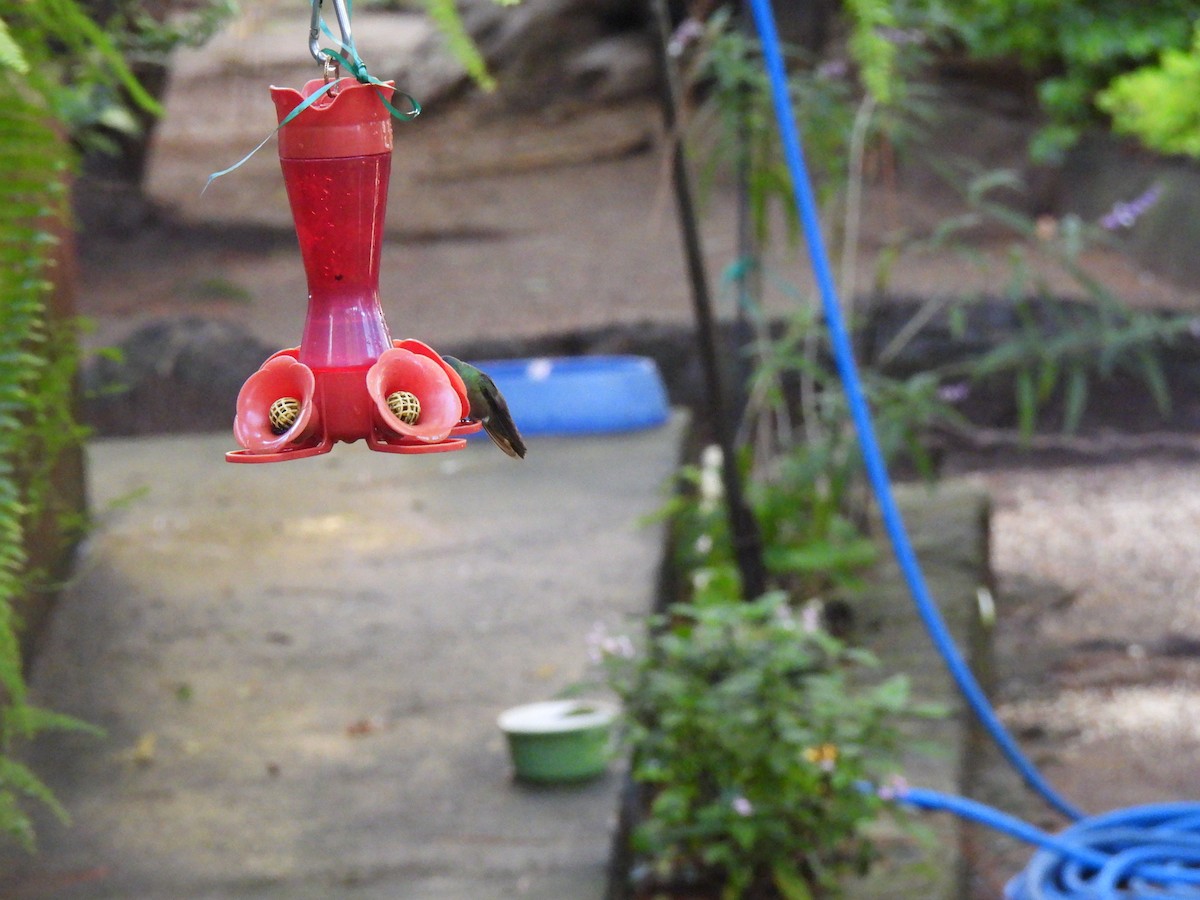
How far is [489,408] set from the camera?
3.35 feet

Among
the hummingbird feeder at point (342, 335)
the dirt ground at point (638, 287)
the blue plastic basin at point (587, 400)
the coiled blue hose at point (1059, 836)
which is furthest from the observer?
the blue plastic basin at point (587, 400)

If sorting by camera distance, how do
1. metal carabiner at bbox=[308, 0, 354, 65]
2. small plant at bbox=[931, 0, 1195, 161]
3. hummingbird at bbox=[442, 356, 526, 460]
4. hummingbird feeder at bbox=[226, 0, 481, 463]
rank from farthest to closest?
1. small plant at bbox=[931, 0, 1195, 161]
2. hummingbird at bbox=[442, 356, 526, 460]
3. hummingbird feeder at bbox=[226, 0, 481, 463]
4. metal carabiner at bbox=[308, 0, 354, 65]

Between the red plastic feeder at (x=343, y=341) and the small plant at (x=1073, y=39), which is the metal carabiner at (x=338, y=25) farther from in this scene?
the small plant at (x=1073, y=39)

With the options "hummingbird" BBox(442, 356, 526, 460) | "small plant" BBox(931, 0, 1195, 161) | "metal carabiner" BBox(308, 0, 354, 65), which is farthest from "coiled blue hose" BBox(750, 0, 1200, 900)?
"small plant" BBox(931, 0, 1195, 161)

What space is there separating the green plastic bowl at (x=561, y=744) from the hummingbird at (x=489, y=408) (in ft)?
3.92

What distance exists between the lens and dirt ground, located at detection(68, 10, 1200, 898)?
375 cm

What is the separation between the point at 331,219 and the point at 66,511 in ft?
6.14

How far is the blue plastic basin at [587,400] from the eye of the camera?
423 cm

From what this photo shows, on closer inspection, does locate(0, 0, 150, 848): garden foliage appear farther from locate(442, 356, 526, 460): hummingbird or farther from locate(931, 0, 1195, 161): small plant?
locate(931, 0, 1195, 161): small plant

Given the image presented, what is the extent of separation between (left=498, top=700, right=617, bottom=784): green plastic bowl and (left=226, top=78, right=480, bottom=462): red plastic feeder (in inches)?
50.9

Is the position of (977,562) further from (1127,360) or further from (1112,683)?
(1127,360)

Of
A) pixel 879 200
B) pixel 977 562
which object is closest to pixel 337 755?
pixel 977 562

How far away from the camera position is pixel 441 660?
273 cm

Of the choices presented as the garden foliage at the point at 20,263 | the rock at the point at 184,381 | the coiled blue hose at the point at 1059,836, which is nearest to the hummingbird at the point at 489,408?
the garden foliage at the point at 20,263
